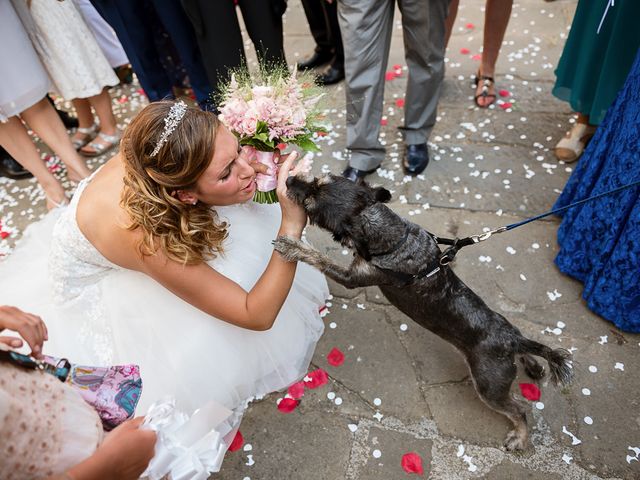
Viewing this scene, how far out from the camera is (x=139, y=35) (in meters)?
4.39

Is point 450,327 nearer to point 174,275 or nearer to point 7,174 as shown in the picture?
point 174,275

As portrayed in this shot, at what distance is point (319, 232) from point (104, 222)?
1993 mm

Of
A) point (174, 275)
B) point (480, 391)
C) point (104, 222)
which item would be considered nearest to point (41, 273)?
point (104, 222)

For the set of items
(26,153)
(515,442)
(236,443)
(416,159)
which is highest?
(26,153)

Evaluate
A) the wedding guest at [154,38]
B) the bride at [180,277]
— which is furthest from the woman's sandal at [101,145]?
the bride at [180,277]

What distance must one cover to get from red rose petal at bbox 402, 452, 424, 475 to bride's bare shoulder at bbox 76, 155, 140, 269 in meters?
1.86

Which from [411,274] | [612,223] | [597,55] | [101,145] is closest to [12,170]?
[101,145]

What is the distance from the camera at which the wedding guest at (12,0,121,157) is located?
149 inches

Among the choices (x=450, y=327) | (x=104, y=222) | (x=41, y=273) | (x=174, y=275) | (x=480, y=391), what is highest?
(x=104, y=222)

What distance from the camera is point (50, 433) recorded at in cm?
128

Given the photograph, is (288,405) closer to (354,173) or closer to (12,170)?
(354,173)

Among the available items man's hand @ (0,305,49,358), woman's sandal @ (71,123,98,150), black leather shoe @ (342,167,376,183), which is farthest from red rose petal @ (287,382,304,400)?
woman's sandal @ (71,123,98,150)

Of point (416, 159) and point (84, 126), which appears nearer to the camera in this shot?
point (416, 159)

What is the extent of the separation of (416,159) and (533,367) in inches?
87.8
